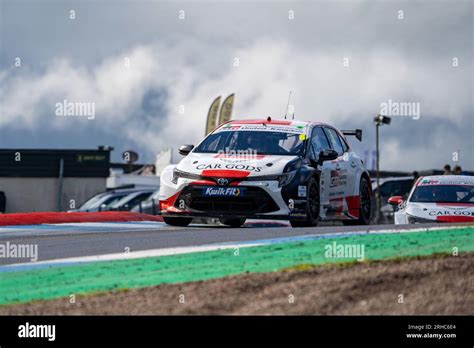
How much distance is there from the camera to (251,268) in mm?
9258

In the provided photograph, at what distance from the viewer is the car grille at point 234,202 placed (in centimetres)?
1427

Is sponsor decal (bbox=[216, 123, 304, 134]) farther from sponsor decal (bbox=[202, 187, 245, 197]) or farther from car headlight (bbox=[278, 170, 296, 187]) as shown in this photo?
sponsor decal (bbox=[202, 187, 245, 197])

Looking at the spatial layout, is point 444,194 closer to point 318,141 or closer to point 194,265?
point 318,141

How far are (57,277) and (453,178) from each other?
36.9 feet

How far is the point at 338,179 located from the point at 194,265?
6.52 meters

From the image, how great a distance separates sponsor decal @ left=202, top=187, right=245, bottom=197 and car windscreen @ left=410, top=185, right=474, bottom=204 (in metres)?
5.64

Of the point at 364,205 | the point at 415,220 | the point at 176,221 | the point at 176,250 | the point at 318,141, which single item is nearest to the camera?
the point at 176,250

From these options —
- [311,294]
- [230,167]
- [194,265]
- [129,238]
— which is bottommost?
[311,294]

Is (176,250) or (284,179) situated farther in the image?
(284,179)

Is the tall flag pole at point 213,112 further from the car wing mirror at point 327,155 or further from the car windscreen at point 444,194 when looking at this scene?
the car wing mirror at point 327,155

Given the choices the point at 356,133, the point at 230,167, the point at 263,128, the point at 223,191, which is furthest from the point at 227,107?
the point at 223,191

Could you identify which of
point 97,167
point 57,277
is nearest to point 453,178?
point 57,277

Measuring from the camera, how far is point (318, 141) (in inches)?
625
